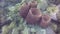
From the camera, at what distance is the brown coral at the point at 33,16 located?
1.10m

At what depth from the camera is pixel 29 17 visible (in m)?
1.10

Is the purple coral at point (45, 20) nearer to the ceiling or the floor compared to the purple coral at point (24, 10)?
nearer to the floor

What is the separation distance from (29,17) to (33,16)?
27 millimetres

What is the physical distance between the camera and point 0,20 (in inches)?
44.2

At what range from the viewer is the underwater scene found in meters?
1.11

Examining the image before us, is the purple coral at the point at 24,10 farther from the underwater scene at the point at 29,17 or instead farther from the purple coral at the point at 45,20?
the purple coral at the point at 45,20

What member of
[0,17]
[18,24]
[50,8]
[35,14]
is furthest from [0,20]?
[50,8]

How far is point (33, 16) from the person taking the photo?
3.61ft

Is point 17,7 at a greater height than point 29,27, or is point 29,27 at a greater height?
point 17,7

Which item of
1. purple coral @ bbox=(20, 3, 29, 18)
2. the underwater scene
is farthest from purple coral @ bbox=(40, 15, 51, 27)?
purple coral @ bbox=(20, 3, 29, 18)

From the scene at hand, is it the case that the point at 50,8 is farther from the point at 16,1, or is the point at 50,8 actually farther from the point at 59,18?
Answer: the point at 16,1

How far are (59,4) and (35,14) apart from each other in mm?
175

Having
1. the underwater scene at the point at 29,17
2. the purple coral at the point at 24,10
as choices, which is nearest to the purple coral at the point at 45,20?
the underwater scene at the point at 29,17

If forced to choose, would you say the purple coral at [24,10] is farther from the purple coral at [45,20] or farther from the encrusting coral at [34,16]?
the purple coral at [45,20]
